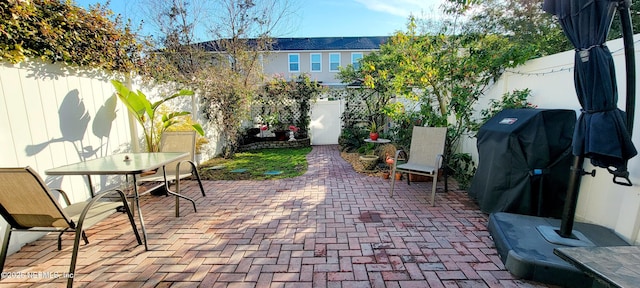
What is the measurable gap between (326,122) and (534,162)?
24.8 feet

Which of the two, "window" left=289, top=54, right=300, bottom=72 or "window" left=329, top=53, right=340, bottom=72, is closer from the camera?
"window" left=289, top=54, right=300, bottom=72

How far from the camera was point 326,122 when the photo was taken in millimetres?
10148

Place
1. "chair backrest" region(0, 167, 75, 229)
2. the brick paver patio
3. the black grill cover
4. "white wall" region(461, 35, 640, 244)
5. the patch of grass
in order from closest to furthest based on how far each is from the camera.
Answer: "chair backrest" region(0, 167, 75, 229), the brick paver patio, "white wall" region(461, 35, 640, 244), the black grill cover, the patch of grass

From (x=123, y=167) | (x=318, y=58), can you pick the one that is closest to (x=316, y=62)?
(x=318, y=58)

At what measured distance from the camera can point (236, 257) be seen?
2.55m

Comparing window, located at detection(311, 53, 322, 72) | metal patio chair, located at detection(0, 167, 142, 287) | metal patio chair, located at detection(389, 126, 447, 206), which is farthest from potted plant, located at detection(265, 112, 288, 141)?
window, located at detection(311, 53, 322, 72)

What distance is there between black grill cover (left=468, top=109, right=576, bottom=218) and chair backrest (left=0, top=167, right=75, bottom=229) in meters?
4.43

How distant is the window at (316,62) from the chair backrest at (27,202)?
689 inches

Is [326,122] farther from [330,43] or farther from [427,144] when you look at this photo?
[330,43]

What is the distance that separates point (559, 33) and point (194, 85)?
8.60 meters

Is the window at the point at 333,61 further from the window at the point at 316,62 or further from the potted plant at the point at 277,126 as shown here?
the potted plant at the point at 277,126

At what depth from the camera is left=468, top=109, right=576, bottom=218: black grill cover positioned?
2.97 meters

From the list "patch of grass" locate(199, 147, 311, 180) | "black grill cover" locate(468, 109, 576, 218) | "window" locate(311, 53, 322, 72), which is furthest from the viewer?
"window" locate(311, 53, 322, 72)

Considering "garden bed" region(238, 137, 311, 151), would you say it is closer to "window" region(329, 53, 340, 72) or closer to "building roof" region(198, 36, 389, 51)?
"building roof" region(198, 36, 389, 51)
